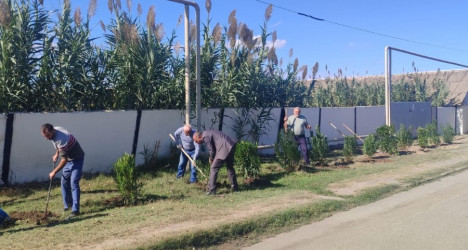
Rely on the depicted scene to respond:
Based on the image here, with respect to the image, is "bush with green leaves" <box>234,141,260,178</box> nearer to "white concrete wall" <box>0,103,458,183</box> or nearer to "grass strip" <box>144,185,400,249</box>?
"grass strip" <box>144,185,400,249</box>

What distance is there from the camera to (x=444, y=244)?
18.3 feet

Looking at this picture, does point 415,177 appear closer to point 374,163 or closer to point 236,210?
point 374,163

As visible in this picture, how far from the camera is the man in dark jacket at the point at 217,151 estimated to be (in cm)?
865

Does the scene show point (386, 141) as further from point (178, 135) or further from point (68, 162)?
point (68, 162)

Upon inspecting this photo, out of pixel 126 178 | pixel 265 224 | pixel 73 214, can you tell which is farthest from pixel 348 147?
pixel 73 214

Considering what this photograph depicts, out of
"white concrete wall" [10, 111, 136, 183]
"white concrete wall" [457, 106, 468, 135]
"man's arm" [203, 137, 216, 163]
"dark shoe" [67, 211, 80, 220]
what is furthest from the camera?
"white concrete wall" [457, 106, 468, 135]

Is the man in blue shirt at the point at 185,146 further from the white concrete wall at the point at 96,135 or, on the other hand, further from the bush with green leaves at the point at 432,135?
the bush with green leaves at the point at 432,135

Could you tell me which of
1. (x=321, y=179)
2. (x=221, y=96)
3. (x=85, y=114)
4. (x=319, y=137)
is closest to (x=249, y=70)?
(x=221, y=96)

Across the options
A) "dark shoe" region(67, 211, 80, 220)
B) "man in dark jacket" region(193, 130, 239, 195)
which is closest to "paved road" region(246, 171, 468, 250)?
"man in dark jacket" region(193, 130, 239, 195)

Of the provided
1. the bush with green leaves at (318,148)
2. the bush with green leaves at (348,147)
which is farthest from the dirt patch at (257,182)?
the bush with green leaves at (348,147)

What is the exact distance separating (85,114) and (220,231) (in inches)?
216

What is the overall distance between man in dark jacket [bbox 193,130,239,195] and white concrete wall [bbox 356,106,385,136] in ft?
41.0

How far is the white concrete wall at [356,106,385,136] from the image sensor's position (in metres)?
20.1

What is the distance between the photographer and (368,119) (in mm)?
20641
